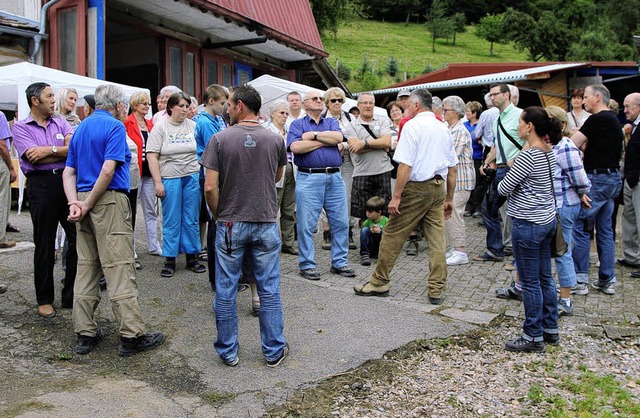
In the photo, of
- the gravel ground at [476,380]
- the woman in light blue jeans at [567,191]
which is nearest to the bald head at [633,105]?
the woman in light blue jeans at [567,191]

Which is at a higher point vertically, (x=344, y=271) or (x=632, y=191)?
(x=632, y=191)

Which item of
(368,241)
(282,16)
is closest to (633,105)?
(368,241)

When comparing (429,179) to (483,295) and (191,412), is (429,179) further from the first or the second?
(191,412)

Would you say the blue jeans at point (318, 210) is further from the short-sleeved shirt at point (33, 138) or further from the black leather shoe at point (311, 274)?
the short-sleeved shirt at point (33, 138)

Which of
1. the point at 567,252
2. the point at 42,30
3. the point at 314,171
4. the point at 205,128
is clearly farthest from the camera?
the point at 42,30

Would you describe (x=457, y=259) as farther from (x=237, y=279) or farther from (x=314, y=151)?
(x=237, y=279)

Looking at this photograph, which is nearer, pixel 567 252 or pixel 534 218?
pixel 534 218

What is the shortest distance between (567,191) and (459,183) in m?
2.02

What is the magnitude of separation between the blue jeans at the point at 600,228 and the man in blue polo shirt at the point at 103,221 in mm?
4449

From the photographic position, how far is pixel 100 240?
445cm

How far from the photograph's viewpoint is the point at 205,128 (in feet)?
19.7

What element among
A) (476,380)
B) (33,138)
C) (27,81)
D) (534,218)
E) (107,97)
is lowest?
(476,380)

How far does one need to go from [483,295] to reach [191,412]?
365 cm

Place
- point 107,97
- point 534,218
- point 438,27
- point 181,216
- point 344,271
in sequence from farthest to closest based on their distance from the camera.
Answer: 1. point 438,27
2. point 344,271
3. point 181,216
4. point 534,218
5. point 107,97
